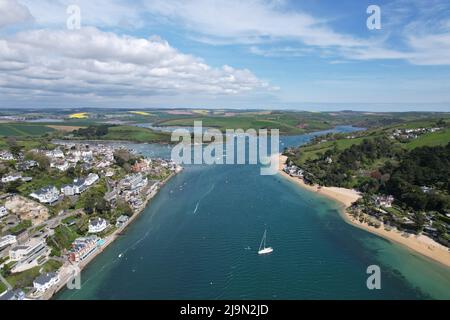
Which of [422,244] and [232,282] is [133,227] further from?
[422,244]

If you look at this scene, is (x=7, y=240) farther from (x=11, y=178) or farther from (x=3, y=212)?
(x=11, y=178)

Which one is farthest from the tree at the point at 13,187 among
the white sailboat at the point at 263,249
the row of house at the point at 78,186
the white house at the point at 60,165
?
the white sailboat at the point at 263,249

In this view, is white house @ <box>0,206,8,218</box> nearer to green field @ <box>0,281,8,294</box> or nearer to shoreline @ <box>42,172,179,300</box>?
shoreline @ <box>42,172,179,300</box>

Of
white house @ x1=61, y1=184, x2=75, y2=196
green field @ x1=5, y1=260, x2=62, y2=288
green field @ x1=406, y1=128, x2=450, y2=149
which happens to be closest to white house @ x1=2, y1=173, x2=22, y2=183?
white house @ x1=61, y1=184, x2=75, y2=196

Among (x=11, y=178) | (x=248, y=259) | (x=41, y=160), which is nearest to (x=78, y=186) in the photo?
(x=11, y=178)

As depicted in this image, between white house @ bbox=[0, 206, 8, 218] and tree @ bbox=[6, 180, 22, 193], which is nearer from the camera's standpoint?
white house @ bbox=[0, 206, 8, 218]
